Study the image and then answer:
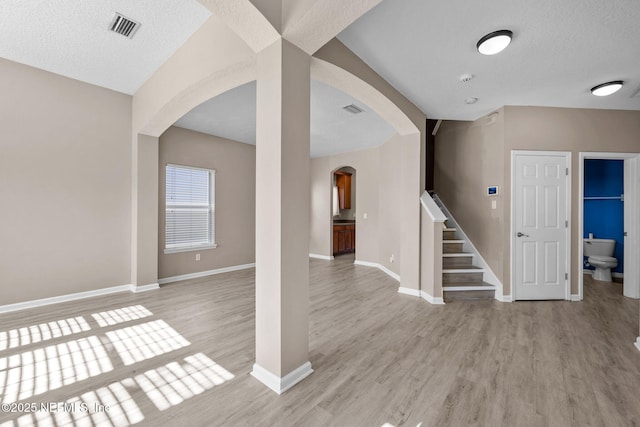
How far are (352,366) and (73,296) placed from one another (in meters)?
3.81

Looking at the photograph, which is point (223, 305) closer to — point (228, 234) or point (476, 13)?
point (228, 234)

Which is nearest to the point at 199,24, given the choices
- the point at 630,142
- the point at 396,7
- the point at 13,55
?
the point at 396,7

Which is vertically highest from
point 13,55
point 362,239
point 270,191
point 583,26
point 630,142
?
point 13,55

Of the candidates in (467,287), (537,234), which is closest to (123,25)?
(467,287)

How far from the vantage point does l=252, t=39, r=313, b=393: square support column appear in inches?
71.3

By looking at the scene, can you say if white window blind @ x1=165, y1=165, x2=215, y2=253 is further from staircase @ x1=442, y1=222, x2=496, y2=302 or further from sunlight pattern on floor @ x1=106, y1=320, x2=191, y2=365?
staircase @ x1=442, y1=222, x2=496, y2=302

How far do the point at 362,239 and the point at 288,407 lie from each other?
477 centimetres

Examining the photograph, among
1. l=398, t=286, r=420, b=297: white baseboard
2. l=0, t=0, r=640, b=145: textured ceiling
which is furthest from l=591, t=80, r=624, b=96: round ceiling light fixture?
l=398, t=286, r=420, b=297: white baseboard

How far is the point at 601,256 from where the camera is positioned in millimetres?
4727

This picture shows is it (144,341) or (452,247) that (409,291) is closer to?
(452,247)

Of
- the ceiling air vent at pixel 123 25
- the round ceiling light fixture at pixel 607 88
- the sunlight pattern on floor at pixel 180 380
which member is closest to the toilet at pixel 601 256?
the round ceiling light fixture at pixel 607 88

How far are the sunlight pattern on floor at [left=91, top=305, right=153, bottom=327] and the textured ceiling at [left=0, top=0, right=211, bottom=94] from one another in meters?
2.96

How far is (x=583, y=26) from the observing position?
2.08 meters

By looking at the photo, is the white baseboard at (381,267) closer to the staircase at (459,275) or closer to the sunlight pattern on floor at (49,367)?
the staircase at (459,275)
